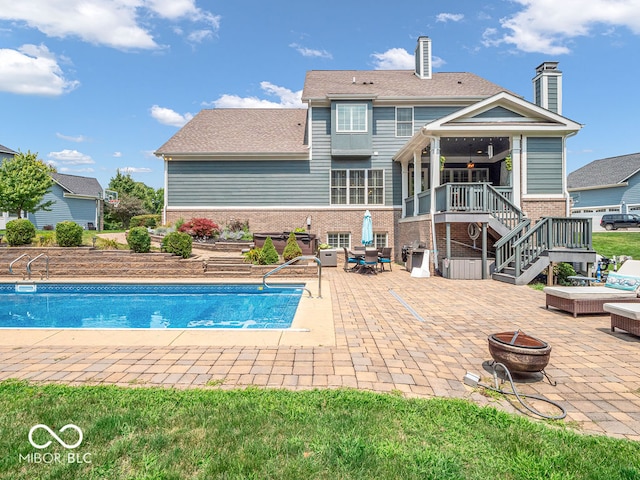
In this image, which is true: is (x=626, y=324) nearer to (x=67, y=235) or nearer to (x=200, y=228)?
(x=200, y=228)

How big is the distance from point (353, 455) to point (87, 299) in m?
9.80

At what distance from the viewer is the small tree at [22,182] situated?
687 inches

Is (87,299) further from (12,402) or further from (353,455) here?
Answer: (353,455)

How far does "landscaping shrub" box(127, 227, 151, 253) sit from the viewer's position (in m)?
12.4

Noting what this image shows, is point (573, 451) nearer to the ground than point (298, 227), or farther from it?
nearer to the ground

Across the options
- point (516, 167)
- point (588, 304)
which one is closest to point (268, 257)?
point (588, 304)

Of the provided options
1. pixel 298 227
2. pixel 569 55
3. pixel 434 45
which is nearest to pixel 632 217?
pixel 569 55

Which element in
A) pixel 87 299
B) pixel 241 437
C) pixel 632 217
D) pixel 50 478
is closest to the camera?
pixel 50 478

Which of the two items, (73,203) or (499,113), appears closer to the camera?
(499,113)

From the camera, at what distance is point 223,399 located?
10.1ft

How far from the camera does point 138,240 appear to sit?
40.8 feet

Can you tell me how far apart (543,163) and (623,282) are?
7.75 m

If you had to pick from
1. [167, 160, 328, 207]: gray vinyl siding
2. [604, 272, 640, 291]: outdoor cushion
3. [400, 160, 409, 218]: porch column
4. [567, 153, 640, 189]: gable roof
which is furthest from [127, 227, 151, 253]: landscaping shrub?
[567, 153, 640, 189]: gable roof

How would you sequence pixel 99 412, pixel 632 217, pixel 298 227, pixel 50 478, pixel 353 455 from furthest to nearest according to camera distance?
pixel 632 217 → pixel 298 227 → pixel 99 412 → pixel 353 455 → pixel 50 478
